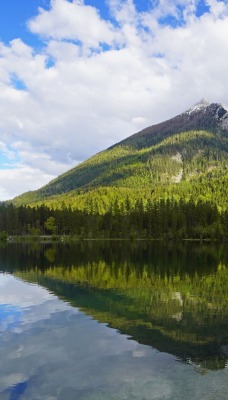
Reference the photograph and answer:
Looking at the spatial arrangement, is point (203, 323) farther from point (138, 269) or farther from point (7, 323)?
point (138, 269)

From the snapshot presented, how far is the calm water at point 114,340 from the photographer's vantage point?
1909cm

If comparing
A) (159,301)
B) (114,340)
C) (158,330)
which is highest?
(159,301)

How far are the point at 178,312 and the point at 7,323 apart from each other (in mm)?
14568

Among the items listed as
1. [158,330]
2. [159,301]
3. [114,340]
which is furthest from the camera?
[159,301]

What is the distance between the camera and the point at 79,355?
24.4 metres

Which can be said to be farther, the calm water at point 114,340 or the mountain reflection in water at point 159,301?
the mountain reflection in water at point 159,301

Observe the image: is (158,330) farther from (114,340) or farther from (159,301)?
(159,301)

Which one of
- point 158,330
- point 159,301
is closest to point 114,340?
point 158,330

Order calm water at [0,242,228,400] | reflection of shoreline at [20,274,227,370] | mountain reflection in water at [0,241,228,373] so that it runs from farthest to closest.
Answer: mountain reflection in water at [0,241,228,373]
reflection of shoreline at [20,274,227,370]
calm water at [0,242,228,400]

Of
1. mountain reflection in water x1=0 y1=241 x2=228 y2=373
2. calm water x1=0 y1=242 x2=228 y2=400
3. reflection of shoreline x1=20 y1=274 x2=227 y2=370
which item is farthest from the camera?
mountain reflection in water x1=0 y1=241 x2=228 y2=373

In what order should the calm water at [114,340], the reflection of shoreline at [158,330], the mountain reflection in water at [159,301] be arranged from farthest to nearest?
the mountain reflection in water at [159,301], the reflection of shoreline at [158,330], the calm water at [114,340]

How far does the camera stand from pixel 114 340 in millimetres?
27062

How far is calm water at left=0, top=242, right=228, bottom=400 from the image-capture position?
62.6 feet

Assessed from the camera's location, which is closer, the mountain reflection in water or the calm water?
the calm water
